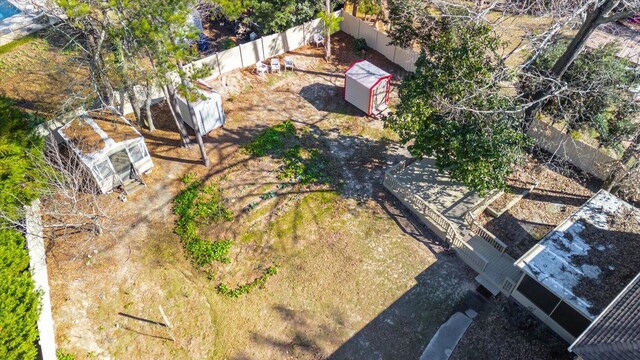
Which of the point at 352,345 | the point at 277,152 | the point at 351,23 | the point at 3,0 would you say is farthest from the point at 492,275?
the point at 3,0

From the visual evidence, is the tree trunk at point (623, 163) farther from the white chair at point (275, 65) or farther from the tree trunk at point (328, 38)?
the white chair at point (275, 65)

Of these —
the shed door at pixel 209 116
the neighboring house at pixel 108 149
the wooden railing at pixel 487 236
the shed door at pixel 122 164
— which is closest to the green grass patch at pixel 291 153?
the shed door at pixel 209 116

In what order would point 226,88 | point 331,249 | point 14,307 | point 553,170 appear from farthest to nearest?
point 226,88 < point 553,170 < point 331,249 < point 14,307

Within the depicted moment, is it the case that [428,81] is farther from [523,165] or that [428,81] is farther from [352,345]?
[352,345]

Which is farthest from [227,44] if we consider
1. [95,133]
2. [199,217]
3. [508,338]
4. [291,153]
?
[508,338]

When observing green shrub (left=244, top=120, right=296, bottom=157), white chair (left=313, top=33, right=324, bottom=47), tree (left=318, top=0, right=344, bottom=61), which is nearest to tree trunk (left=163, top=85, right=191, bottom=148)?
green shrub (left=244, top=120, right=296, bottom=157)

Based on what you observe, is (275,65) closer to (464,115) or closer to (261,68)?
(261,68)
